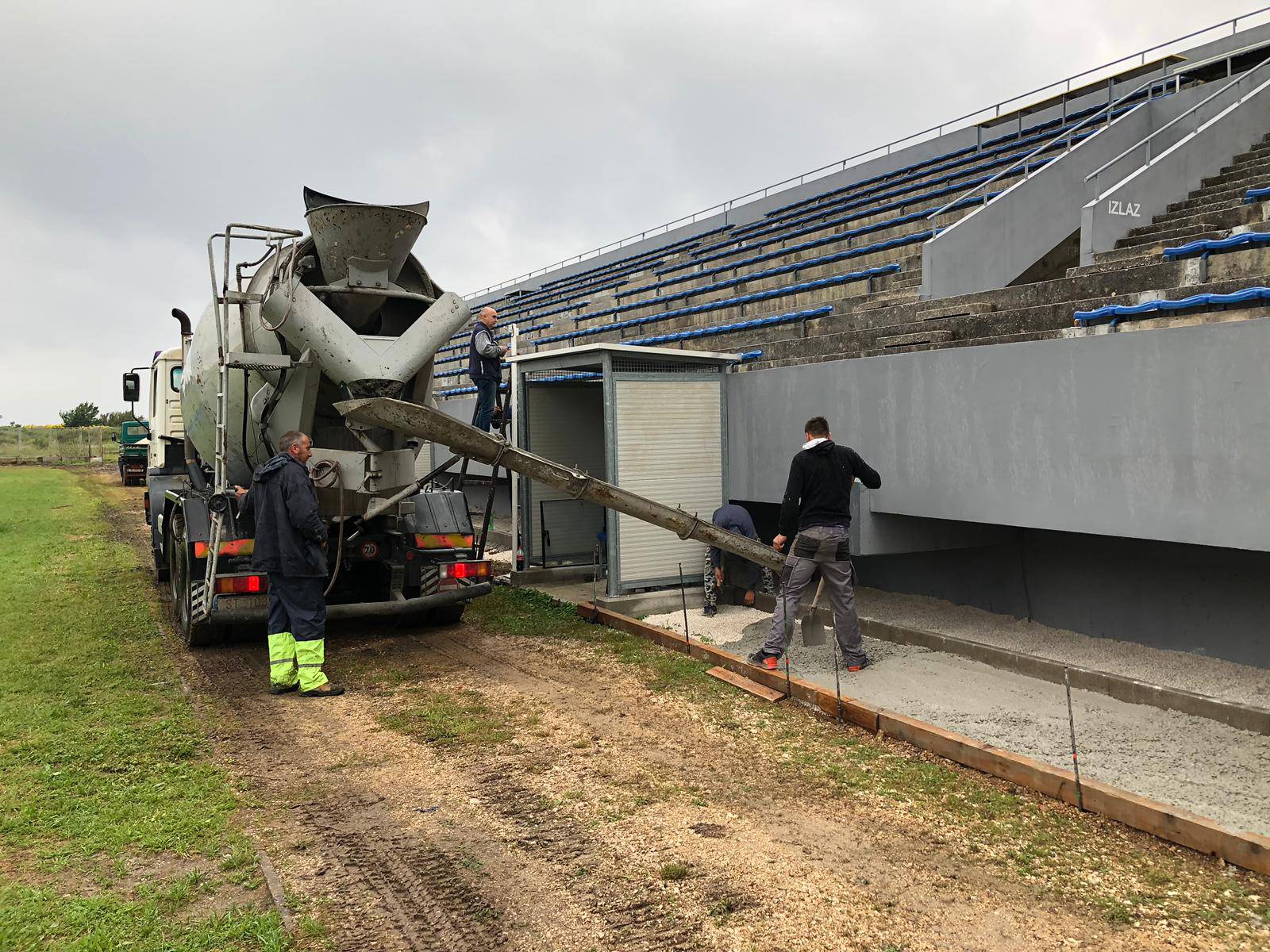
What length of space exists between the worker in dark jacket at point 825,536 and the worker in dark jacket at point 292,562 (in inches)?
126

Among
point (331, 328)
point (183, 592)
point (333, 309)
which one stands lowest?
point (183, 592)

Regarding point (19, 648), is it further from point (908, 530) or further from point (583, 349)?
point (908, 530)

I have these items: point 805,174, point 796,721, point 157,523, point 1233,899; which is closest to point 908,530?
point 796,721

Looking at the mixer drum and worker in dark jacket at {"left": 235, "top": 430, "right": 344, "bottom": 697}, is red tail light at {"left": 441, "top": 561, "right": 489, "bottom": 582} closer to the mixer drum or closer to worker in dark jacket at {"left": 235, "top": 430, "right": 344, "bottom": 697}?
the mixer drum

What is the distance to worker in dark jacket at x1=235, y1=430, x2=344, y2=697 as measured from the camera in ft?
20.2

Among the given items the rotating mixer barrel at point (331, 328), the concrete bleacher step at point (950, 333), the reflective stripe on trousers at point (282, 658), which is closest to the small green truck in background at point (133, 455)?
the rotating mixer barrel at point (331, 328)

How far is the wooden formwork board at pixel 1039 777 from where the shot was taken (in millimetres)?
3578

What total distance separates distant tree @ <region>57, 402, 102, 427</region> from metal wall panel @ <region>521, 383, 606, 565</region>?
6044cm

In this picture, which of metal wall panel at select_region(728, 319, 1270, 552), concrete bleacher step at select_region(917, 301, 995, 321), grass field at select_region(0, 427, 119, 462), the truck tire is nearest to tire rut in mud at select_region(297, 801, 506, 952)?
the truck tire

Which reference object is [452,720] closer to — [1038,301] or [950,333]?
[950,333]

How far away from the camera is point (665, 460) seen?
8703mm

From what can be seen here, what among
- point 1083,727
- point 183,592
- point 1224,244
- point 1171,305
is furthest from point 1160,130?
point 183,592

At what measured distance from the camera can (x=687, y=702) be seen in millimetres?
5898

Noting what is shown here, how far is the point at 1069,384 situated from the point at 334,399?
5.42 metres
